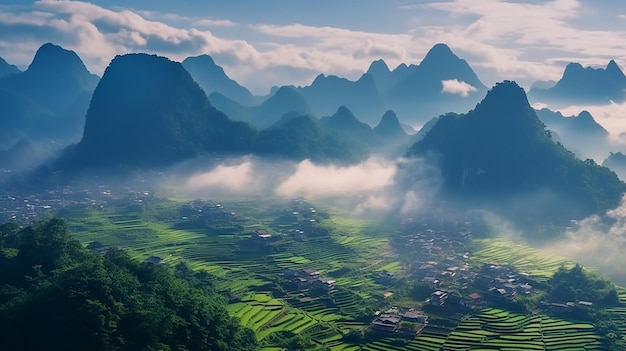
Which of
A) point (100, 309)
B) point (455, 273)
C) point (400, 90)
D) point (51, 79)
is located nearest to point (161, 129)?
point (455, 273)

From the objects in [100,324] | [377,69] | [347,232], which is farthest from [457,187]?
[377,69]

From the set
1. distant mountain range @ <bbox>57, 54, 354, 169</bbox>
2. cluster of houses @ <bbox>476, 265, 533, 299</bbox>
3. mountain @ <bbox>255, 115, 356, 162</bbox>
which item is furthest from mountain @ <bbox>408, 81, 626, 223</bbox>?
distant mountain range @ <bbox>57, 54, 354, 169</bbox>

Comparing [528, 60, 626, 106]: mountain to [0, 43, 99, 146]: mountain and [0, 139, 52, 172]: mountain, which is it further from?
[0, 43, 99, 146]: mountain

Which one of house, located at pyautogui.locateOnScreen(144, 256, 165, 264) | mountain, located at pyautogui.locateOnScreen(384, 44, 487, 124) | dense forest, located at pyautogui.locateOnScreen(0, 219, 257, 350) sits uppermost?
mountain, located at pyautogui.locateOnScreen(384, 44, 487, 124)

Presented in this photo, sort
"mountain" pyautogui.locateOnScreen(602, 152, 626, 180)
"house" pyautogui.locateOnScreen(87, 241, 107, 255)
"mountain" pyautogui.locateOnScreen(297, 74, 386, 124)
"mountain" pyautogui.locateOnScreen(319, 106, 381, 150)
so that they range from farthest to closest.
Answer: "mountain" pyautogui.locateOnScreen(297, 74, 386, 124), "mountain" pyautogui.locateOnScreen(319, 106, 381, 150), "mountain" pyautogui.locateOnScreen(602, 152, 626, 180), "house" pyautogui.locateOnScreen(87, 241, 107, 255)

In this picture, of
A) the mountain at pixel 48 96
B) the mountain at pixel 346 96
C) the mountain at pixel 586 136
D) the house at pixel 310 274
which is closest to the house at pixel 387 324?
the house at pixel 310 274

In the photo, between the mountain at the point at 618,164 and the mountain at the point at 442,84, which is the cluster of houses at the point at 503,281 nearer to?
the mountain at the point at 618,164

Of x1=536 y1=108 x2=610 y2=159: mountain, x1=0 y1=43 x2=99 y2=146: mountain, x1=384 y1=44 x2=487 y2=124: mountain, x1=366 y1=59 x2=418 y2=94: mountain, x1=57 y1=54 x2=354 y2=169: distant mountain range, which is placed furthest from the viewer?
x1=366 y1=59 x2=418 y2=94: mountain
